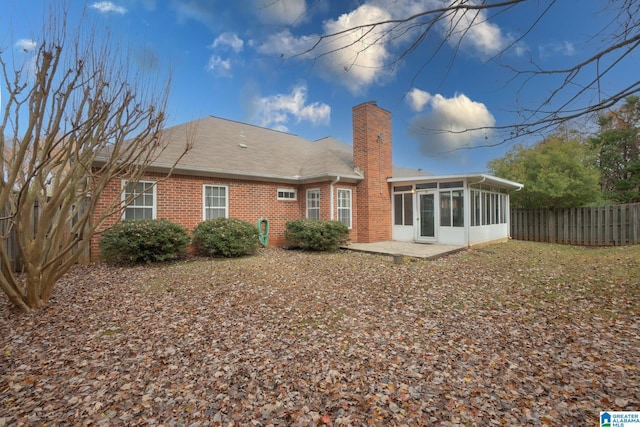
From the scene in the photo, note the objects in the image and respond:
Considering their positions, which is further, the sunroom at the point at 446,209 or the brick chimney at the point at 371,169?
the brick chimney at the point at 371,169

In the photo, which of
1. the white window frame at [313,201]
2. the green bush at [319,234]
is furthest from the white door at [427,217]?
the white window frame at [313,201]

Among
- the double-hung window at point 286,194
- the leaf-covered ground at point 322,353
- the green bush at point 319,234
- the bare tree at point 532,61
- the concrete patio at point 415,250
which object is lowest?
the leaf-covered ground at point 322,353

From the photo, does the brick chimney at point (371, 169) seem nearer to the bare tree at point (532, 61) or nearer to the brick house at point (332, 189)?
the brick house at point (332, 189)

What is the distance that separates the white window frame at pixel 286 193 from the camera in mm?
11788

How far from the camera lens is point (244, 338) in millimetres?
3738

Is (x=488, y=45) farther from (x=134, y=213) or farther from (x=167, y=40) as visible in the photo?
(x=134, y=213)

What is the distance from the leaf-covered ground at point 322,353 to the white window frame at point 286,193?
5.99m

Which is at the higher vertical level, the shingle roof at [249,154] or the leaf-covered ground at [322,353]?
the shingle roof at [249,154]

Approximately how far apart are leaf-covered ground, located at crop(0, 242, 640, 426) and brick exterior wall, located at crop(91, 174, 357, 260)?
319cm

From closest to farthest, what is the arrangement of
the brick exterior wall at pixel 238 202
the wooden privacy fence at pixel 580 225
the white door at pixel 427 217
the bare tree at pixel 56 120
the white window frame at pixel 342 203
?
the bare tree at pixel 56 120 < the brick exterior wall at pixel 238 202 < the white window frame at pixel 342 203 < the white door at pixel 427 217 < the wooden privacy fence at pixel 580 225

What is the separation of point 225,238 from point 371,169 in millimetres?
6611

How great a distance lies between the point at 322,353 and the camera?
11.1 feet

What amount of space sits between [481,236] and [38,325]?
44.0 feet

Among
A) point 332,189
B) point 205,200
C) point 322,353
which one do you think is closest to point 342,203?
point 332,189
